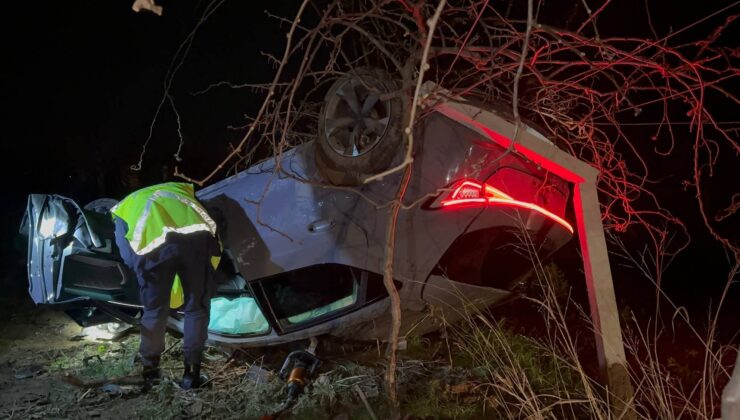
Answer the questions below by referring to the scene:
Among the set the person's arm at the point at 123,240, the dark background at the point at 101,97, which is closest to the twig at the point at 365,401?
the person's arm at the point at 123,240

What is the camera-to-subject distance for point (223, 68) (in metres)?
10.3

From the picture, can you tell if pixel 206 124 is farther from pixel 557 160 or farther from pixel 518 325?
pixel 557 160

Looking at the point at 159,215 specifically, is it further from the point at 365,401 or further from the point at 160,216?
the point at 365,401

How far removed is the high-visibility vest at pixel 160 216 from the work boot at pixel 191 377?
0.51 m

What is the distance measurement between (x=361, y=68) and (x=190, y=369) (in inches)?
94.9

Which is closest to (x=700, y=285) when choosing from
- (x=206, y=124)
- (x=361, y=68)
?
(x=361, y=68)

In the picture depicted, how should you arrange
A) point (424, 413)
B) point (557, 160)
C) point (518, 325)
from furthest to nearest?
point (518, 325), point (424, 413), point (557, 160)

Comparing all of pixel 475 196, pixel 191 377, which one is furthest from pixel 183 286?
pixel 475 196

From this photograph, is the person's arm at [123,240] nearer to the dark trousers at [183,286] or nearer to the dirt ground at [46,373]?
the dark trousers at [183,286]

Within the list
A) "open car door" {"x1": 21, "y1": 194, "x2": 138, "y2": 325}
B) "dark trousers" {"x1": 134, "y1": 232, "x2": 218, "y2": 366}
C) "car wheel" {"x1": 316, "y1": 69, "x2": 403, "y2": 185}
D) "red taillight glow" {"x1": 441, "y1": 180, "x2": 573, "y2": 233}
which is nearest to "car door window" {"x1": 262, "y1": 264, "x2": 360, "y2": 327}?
"dark trousers" {"x1": 134, "y1": 232, "x2": 218, "y2": 366}

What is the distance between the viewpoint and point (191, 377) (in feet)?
13.9

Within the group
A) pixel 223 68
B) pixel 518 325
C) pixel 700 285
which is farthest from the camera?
pixel 223 68

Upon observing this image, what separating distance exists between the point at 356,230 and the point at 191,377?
1.57 m

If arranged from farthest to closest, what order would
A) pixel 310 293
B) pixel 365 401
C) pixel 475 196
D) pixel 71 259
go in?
pixel 71 259, pixel 310 293, pixel 475 196, pixel 365 401
